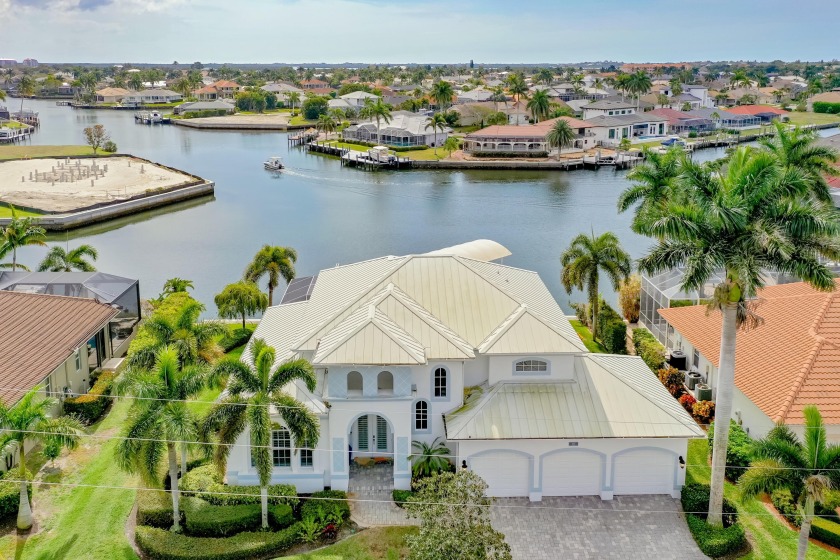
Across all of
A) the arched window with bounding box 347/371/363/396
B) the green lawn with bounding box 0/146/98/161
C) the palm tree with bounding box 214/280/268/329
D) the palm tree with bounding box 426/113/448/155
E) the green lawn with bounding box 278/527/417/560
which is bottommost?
the green lawn with bounding box 278/527/417/560

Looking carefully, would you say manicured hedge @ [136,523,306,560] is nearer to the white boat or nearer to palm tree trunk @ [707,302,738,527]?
palm tree trunk @ [707,302,738,527]

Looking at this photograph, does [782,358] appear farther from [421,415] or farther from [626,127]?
[626,127]

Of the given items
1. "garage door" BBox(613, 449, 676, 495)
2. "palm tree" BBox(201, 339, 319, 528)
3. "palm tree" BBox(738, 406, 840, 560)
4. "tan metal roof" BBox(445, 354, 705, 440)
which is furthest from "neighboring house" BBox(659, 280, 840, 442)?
"palm tree" BBox(201, 339, 319, 528)

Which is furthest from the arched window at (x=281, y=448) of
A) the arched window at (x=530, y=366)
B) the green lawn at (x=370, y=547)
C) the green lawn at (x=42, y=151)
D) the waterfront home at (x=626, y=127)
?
the waterfront home at (x=626, y=127)

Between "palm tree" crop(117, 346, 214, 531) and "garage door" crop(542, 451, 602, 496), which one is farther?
"garage door" crop(542, 451, 602, 496)

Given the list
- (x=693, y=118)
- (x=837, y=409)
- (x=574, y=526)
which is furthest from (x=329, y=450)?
(x=693, y=118)

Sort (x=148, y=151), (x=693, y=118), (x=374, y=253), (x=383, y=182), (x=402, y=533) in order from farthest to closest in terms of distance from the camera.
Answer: (x=693, y=118), (x=148, y=151), (x=383, y=182), (x=374, y=253), (x=402, y=533)

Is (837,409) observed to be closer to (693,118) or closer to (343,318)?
(343,318)
